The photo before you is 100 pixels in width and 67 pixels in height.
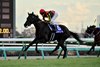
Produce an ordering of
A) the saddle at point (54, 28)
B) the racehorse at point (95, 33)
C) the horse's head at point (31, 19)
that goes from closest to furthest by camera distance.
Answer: the horse's head at point (31, 19), the saddle at point (54, 28), the racehorse at point (95, 33)

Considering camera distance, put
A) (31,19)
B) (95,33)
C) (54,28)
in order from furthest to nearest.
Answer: (95,33) → (54,28) → (31,19)

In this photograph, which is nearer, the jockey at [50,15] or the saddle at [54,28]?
the jockey at [50,15]

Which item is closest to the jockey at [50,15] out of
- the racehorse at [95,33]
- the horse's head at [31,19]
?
the horse's head at [31,19]

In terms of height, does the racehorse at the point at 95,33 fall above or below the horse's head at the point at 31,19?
below

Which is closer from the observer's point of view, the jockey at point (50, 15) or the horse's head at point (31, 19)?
the horse's head at point (31, 19)

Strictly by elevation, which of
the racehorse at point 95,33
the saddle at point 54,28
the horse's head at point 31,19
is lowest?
the racehorse at point 95,33

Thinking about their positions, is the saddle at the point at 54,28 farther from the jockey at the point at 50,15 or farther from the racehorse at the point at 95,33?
the racehorse at the point at 95,33

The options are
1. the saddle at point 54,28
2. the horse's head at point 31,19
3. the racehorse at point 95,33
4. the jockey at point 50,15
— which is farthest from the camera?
the racehorse at point 95,33

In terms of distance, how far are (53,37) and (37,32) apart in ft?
2.96

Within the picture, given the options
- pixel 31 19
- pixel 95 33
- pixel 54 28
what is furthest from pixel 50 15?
pixel 95 33

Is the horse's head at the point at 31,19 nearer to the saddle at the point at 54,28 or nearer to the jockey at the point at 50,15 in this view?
the jockey at the point at 50,15

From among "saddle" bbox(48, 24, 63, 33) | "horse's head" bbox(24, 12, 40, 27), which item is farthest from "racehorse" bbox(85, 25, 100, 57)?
"horse's head" bbox(24, 12, 40, 27)

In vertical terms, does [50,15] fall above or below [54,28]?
above

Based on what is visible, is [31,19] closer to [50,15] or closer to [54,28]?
[50,15]
